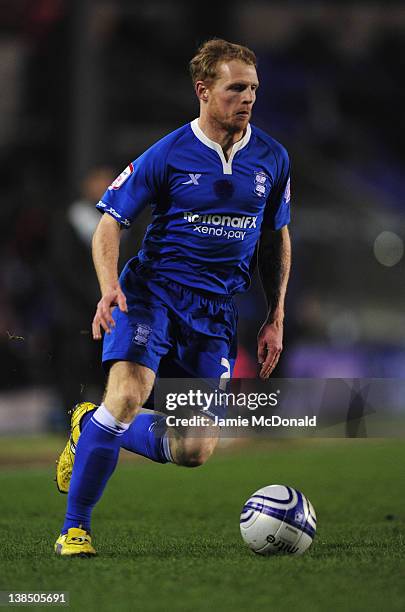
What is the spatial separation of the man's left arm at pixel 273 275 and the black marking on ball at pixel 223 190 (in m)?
0.41

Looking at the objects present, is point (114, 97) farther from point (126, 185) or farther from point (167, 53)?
point (126, 185)

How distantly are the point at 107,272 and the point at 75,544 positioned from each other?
1.04 metres

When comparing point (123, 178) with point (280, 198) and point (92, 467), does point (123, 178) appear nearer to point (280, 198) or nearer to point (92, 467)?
point (280, 198)

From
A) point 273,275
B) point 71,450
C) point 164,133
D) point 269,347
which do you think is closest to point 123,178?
point 273,275

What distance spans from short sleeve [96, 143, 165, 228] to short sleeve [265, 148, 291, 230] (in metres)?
0.55

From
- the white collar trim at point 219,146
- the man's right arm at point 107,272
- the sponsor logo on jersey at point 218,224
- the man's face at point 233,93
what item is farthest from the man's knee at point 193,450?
the man's face at point 233,93

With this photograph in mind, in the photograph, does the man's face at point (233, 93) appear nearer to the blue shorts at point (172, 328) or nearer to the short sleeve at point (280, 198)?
the short sleeve at point (280, 198)

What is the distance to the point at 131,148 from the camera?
1630 centimetres

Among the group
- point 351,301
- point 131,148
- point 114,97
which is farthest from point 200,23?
point 351,301

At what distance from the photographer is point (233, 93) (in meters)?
4.90

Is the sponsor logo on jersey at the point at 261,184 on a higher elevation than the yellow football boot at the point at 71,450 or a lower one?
higher

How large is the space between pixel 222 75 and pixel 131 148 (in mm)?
11496

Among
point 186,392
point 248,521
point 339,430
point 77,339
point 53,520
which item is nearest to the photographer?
point 248,521

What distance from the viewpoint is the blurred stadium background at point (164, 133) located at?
37.1 ft
